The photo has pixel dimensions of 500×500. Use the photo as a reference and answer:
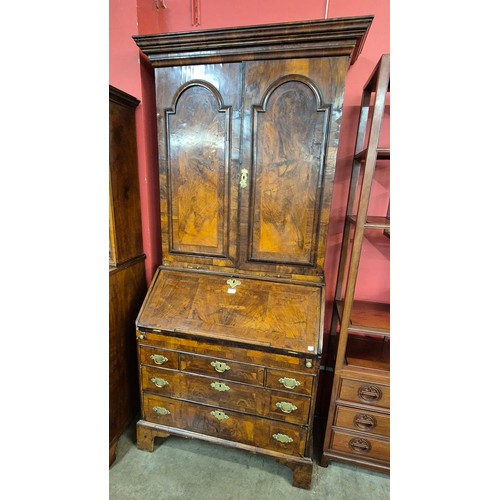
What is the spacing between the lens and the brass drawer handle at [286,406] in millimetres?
1289

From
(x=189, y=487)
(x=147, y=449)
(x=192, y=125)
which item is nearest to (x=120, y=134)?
(x=192, y=125)

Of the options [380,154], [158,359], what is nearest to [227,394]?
[158,359]

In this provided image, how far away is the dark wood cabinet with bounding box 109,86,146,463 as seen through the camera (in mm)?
1383

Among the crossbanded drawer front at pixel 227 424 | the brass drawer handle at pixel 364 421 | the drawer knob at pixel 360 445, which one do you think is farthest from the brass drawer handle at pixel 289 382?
the drawer knob at pixel 360 445

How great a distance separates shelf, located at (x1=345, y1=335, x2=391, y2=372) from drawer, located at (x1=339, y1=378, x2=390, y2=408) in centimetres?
9

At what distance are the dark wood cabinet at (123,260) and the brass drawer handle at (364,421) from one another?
142 centimetres

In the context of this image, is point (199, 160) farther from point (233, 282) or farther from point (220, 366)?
point (220, 366)

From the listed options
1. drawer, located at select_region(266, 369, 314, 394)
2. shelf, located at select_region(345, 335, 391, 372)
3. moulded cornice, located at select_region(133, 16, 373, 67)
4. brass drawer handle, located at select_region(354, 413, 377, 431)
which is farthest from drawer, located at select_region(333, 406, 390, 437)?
moulded cornice, located at select_region(133, 16, 373, 67)

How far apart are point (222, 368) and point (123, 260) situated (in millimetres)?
835

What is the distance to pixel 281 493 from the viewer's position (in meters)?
1.39

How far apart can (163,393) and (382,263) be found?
1572mm

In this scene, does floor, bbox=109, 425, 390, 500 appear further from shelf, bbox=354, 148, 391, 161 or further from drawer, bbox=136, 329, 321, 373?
shelf, bbox=354, 148, 391, 161

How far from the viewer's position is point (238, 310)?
1.37 metres
